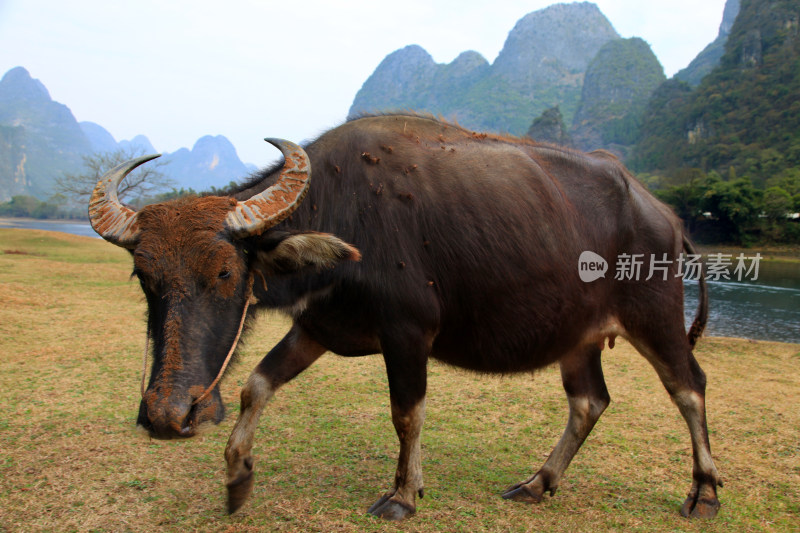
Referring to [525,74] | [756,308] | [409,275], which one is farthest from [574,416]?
[525,74]

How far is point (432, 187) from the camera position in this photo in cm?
339

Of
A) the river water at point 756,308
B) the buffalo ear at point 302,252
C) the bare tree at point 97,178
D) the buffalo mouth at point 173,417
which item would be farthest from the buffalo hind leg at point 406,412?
the bare tree at point 97,178

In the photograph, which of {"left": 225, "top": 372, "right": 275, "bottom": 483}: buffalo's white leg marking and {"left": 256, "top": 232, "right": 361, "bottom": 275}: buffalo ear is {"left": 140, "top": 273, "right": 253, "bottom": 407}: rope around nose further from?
{"left": 225, "top": 372, "right": 275, "bottom": 483}: buffalo's white leg marking

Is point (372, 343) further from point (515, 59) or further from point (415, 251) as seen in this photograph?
point (515, 59)

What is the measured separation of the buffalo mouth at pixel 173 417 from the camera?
7.89 ft

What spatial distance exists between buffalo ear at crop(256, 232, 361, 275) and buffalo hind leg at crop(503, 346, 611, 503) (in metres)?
2.06

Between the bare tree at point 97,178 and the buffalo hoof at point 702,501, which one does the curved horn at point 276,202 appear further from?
the bare tree at point 97,178

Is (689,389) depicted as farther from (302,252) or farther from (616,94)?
(616,94)

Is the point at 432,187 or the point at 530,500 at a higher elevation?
the point at 432,187

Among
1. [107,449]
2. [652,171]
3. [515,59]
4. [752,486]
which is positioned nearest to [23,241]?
[107,449]

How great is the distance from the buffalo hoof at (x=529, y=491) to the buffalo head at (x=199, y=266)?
207 centimetres

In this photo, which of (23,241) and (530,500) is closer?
(530,500)

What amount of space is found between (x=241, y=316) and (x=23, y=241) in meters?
24.7

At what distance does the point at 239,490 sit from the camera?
3.17 m
